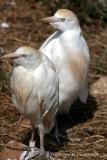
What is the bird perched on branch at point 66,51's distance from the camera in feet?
16.8

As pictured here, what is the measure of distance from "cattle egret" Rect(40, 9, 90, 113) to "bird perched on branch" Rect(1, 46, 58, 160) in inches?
15.5

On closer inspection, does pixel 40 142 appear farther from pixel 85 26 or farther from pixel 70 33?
pixel 85 26

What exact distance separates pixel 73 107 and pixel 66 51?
0.97 metres

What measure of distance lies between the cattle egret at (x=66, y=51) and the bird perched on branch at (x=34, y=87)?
39 cm

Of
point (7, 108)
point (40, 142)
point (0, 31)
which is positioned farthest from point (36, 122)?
point (0, 31)

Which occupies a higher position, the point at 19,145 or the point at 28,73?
the point at 28,73

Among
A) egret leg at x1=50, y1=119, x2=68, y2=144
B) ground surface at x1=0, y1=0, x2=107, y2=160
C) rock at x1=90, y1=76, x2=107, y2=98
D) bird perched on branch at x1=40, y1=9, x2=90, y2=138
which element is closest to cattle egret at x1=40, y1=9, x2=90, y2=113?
bird perched on branch at x1=40, y1=9, x2=90, y2=138

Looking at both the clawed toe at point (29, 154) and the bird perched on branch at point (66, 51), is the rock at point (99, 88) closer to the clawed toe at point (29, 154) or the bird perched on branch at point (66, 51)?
the bird perched on branch at point (66, 51)

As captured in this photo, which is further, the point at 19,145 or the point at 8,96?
the point at 8,96

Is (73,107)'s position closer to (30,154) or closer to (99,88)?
(99,88)

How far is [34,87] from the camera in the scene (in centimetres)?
452

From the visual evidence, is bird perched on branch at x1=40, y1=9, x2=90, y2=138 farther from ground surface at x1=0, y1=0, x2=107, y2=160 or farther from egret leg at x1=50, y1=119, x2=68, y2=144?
ground surface at x1=0, y1=0, x2=107, y2=160

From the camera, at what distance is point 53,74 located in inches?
185

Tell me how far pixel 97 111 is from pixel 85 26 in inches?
74.1
